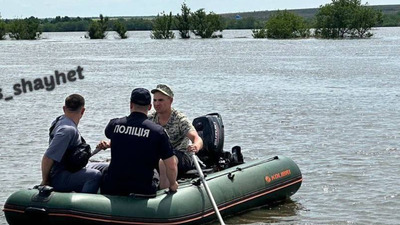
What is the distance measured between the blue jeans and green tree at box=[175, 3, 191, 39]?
271ft

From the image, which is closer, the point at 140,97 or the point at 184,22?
the point at 140,97

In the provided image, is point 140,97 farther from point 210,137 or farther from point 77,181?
point 210,137

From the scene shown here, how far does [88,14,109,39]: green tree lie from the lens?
93500 millimetres

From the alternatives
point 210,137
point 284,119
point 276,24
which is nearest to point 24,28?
point 276,24

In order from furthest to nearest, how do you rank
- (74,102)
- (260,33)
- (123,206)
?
1. (260,33)
2. (74,102)
3. (123,206)

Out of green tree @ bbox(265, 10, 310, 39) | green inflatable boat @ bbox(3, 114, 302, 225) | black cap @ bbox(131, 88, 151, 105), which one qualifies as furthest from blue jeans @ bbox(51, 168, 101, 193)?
green tree @ bbox(265, 10, 310, 39)

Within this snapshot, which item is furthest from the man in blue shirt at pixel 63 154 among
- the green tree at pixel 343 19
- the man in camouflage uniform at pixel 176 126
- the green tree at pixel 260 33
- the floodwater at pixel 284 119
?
the green tree at pixel 260 33

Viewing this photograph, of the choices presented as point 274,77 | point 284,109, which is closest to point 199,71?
point 274,77

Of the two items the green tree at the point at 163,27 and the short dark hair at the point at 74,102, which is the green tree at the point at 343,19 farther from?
the short dark hair at the point at 74,102

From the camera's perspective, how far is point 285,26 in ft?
281

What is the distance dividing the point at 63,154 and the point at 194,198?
4.23ft

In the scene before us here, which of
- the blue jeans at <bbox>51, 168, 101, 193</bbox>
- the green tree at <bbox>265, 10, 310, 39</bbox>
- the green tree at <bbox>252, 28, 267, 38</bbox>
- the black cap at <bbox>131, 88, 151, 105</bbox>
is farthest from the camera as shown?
the green tree at <bbox>252, 28, 267, 38</bbox>

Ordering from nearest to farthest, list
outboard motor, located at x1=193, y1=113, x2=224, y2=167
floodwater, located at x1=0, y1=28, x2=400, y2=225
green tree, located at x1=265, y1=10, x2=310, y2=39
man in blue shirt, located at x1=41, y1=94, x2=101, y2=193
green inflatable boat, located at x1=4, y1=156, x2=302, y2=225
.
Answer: green inflatable boat, located at x1=4, y1=156, x2=302, y2=225
man in blue shirt, located at x1=41, y1=94, x2=101, y2=193
outboard motor, located at x1=193, y1=113, x2=224, y2=167
floodwater, located at x1=0, y1=28, x2=400, y2=225
green tree, located at x1=265, y1=10, x2=310, y2=39

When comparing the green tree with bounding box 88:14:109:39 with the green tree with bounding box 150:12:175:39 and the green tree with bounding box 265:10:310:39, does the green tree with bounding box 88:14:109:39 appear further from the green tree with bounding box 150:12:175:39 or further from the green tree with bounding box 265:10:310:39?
the green tree with bounding box 265:10:310:39
